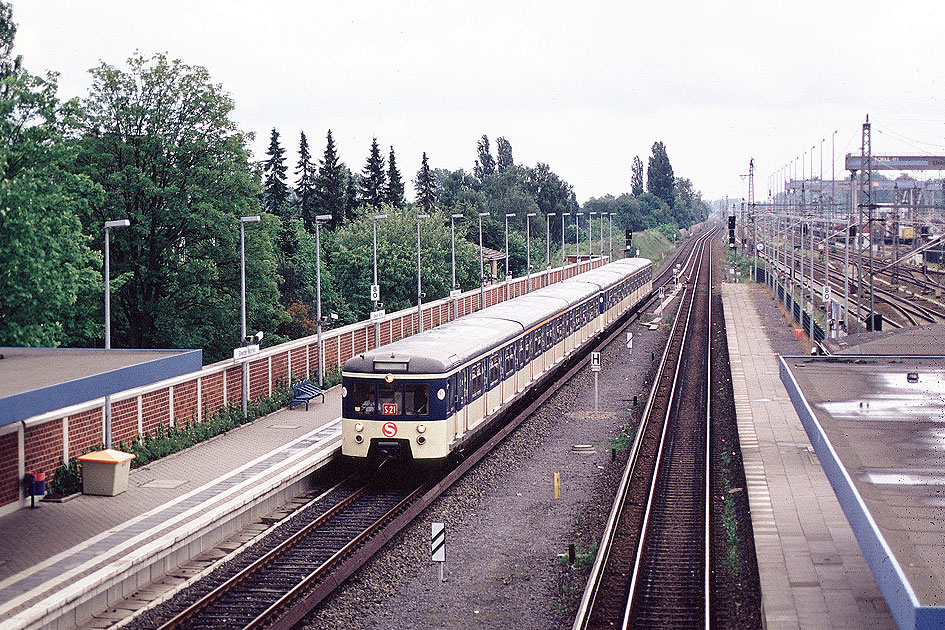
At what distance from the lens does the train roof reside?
62.8ft

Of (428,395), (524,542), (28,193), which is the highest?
(28,193)

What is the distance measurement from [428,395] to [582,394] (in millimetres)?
13133

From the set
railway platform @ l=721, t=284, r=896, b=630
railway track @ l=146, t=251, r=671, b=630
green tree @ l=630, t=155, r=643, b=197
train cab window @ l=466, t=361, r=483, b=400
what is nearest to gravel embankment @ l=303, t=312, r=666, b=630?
railway track @ l=146, t=251, r=671, b=630

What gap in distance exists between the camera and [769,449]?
23.2 metres

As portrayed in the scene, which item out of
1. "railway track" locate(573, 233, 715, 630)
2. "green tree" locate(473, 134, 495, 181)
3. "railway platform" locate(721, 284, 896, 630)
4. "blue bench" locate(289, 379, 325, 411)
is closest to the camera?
"railway platform" locate(721, 284, 896, 630)

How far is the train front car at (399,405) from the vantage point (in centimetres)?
1902

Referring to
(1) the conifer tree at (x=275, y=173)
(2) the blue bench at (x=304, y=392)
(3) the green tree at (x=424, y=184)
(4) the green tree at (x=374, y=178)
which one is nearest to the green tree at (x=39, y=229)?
(2) the blue bench at (x=304, y=392)

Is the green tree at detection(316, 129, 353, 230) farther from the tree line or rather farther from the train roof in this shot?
the train roof

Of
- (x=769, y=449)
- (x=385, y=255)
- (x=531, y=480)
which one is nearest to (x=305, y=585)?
(x=531, y=480)

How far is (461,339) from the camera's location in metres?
21.9

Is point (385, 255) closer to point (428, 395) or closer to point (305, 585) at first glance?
point (428, 395)

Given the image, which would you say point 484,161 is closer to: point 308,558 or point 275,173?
point 275,173

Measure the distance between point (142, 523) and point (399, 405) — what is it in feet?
17.5

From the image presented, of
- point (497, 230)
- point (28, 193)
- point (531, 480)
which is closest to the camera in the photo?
point (531, 480)
